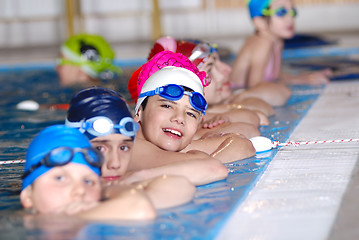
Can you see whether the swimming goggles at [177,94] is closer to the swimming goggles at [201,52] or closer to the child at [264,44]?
the swimming goggles at [201,52]

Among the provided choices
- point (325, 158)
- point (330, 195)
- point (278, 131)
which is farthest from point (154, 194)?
point (278, 131)

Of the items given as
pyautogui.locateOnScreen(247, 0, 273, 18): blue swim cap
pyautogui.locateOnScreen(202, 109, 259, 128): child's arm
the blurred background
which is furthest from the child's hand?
the blurred background

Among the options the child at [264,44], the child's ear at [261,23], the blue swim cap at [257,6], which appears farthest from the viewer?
the child's ear at [261,23]

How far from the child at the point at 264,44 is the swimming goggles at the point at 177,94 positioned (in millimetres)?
3173

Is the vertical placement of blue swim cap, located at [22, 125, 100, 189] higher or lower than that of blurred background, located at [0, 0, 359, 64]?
higher

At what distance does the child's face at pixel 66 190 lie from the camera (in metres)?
2.49

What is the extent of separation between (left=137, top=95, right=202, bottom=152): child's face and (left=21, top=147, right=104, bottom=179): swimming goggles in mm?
760

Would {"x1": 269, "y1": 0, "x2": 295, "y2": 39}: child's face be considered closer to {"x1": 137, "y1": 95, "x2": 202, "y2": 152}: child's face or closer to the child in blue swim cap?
{"x1": 137, "y1": 95, "x2": 202, "y2": 152}: child's face

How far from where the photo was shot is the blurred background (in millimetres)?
15703

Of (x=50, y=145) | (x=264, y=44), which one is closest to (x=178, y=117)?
(x=50, y=145)

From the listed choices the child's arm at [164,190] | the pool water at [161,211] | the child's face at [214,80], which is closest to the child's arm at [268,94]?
the pool water at [161,211]

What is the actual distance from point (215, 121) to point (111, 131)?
159cm

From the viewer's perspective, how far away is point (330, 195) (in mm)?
2828

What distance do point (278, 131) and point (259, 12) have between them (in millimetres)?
2581
